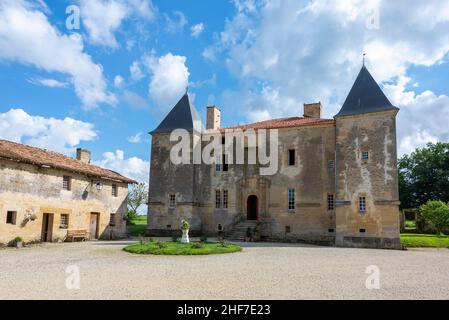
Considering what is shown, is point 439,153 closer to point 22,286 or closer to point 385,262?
point 385,262

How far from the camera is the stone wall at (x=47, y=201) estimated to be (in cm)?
1870

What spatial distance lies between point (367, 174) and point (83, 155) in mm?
20169

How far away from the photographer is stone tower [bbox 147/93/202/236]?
27500mm

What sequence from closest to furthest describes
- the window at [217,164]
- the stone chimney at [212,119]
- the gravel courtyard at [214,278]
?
1. the gravel courtyard at [214,278]
2. the window at [217,164]
3. the stone chimney at [212,119]

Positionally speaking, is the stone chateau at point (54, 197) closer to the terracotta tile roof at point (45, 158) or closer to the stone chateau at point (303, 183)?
the terracotta tile roof at point (45, 158)

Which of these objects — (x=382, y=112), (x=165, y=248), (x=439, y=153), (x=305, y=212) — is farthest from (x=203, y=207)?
(x=439, y=153)

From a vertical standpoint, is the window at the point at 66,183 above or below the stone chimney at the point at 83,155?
below

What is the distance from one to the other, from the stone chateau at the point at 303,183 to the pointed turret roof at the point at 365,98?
0.06 metres

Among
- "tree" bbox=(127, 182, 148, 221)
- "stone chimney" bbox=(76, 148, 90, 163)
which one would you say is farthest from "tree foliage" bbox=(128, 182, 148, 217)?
"stone chimney" bbox=(76, 148, 90, 163)

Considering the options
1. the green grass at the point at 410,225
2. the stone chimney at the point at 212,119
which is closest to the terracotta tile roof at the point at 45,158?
the stone chimney at the point at 212,119

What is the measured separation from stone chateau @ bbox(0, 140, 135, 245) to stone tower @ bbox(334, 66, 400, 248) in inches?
607

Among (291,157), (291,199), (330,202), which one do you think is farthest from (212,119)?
(330,202)

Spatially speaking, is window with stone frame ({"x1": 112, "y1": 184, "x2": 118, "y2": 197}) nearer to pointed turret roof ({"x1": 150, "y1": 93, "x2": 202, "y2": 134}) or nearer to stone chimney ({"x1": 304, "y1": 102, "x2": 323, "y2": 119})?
pointed turret roof ({"x1": 150, "y1": 93, "x2": 202, "y2": 134})
